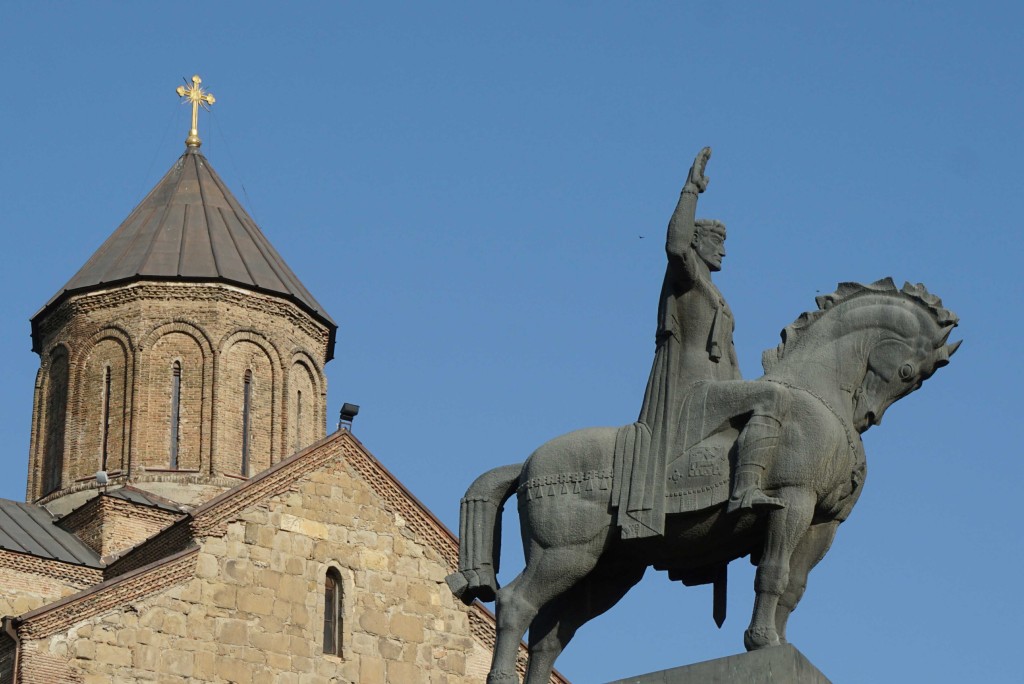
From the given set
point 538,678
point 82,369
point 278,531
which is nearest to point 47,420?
point 82,369

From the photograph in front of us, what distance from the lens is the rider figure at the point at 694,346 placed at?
1015cm

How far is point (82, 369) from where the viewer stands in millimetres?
31172

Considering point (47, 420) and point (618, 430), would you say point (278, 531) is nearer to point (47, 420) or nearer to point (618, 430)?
point (47, 420)

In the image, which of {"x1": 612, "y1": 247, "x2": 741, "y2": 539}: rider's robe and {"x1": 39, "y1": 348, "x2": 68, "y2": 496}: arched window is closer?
{"x1": 612, "y1": 247, "x2": 741, "y2": 539}: rider's robe

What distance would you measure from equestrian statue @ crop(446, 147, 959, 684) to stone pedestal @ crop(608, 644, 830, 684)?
22cm

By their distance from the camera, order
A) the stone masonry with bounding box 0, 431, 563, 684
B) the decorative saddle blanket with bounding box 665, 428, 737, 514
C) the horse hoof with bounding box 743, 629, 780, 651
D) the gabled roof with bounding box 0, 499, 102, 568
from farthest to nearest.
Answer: the gabled roof with bounding box 0, 499, 102, 568 < the stone masonry with bounding box 0, 431, 563, 684 < the decorative saddle blanket with bounding box 665, 428, 737, 514 < the horse hoof with bounding box 743, 629, 780, 651

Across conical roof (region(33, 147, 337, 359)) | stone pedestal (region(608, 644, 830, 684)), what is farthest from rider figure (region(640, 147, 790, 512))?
conical roof (region(33, 147, 337, 359))

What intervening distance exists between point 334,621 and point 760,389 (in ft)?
51.2

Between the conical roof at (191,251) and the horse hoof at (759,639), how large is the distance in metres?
22.1

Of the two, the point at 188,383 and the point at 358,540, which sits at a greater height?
the point at 188,383

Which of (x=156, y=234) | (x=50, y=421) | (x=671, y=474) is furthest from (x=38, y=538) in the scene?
(x=671, y=474)

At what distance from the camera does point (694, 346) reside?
413 inches

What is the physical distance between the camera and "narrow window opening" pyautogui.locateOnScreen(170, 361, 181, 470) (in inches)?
1184

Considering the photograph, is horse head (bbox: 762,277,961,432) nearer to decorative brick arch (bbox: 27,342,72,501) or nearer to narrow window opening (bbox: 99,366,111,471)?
narrow window opening (bbox: 99,366,111,471)
